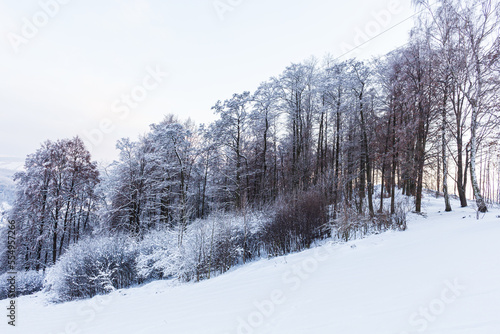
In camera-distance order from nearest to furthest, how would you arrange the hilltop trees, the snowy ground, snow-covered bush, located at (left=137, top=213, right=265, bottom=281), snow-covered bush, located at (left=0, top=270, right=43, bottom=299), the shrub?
the snowy ground
snow-covered bush, located at (left=137, top=213, right=265, bottom=281)
the shrub
snow-covered bush, located at (left=0, top=270, right=43, bottom=299)
the hilltop trees

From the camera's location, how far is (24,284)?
13.8m

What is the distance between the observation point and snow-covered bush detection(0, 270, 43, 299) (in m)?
13.1

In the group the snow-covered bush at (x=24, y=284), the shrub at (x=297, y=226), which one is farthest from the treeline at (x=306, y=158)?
the snow-covered bush at (x=24, y=284)

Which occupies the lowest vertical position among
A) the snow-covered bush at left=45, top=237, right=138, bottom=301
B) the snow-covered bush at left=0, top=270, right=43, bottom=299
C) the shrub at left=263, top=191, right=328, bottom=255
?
the snow-covered bush at left=0, top=270, right=43, bottom=299

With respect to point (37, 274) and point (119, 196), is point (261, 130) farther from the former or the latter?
point (37, 274)

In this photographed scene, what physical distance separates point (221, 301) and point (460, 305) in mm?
3558

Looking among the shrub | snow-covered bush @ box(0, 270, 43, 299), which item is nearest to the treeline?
the shrub

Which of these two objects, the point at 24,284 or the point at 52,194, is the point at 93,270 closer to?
the point at 24,284

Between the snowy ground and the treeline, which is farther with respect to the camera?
the treeline

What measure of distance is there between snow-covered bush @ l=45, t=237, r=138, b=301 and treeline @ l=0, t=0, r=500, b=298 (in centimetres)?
102

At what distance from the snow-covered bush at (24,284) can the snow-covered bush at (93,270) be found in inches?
257

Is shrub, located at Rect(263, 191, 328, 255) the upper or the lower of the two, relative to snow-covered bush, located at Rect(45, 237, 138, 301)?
upper

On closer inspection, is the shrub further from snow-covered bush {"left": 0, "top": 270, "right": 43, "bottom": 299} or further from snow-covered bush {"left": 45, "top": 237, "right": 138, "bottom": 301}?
snow-covered bush {"left": 0, "top": 270, "right": 43, "bottom": 299}

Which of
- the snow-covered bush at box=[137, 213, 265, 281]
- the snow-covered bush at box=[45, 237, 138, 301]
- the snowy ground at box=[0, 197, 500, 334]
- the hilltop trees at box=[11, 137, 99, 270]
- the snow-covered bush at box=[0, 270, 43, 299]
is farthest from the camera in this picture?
the hilltop trees at box=[11, 137, 99, 270]
